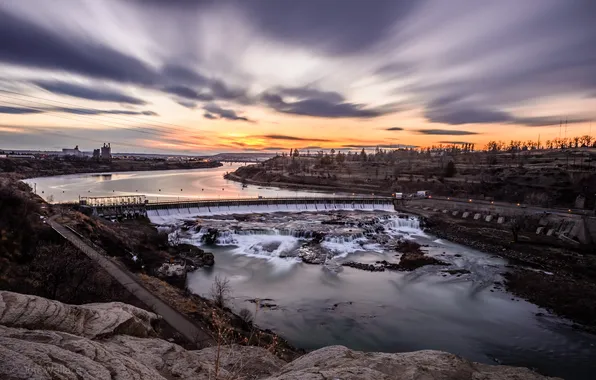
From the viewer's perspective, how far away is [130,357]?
6332 millimetres

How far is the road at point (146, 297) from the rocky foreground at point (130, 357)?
3300 mm

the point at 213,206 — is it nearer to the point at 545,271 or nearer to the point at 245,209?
the point at 245,209

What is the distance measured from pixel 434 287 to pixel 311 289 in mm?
9479

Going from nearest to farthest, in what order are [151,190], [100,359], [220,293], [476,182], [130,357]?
[100,359], [130,357], [220,293], [476,182], [151,190]

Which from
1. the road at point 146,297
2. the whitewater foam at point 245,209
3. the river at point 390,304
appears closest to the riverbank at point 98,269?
the road at point 146,297

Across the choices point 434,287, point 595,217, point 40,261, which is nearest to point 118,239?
point 40,261

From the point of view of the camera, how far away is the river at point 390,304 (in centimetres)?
1739

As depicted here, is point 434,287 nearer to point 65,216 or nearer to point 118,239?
point 118,239

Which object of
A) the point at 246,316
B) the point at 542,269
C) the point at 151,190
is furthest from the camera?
the point at 151,190

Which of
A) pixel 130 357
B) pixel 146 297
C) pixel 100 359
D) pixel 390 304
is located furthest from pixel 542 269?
pixel 100 359

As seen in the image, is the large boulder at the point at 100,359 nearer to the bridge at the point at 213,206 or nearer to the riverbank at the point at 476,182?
the bridge at the point at 213,206

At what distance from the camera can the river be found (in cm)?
1739

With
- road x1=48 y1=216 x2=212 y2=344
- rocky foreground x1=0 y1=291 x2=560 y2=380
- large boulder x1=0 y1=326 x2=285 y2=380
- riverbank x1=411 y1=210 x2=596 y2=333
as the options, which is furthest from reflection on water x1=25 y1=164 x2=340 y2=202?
large boulder x1=0 y1=326 x2=285 y2=380

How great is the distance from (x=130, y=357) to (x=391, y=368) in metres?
5.24
